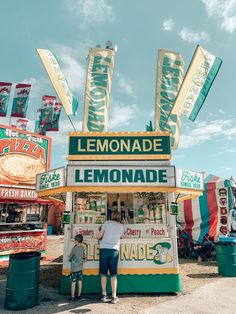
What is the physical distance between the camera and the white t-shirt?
593 centimetres

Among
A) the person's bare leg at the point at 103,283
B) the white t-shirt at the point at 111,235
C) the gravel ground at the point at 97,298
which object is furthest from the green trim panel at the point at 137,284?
the white t-shirt at the point at 111,235

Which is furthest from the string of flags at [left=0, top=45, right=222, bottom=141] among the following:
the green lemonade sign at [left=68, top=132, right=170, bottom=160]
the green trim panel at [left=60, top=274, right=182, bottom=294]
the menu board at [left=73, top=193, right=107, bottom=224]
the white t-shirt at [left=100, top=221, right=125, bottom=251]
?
the green trim panel at [left=60, top=274, right=182, bottom=294]

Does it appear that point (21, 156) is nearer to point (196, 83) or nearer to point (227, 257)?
point (196, 83)

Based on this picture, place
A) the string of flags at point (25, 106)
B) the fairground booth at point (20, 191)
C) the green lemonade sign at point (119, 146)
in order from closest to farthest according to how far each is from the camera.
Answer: the green lemonade sign at point (119, 146) → the fairground booth at point (20, 191) → the string of flags at point (25, 106)

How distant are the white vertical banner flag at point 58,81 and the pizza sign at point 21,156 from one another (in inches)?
177

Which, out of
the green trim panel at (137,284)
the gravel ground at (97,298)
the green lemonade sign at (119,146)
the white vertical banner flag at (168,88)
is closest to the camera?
the gravel ground at (97,298)

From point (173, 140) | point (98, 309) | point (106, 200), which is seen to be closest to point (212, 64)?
point (173, 140)

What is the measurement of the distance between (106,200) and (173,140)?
132 inches

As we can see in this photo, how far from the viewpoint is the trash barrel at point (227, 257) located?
26.8 feet

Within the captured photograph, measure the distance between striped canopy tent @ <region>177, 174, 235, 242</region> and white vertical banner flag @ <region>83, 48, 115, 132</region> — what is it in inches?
232

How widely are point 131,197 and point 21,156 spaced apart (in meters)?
6.99

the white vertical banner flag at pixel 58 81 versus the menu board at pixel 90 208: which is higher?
the white vertical banner flag at pixel 58 81

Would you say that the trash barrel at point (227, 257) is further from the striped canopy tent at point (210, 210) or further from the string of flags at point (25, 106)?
the string of flags at point (25, 106)

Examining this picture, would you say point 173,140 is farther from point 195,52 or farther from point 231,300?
point 231,300
